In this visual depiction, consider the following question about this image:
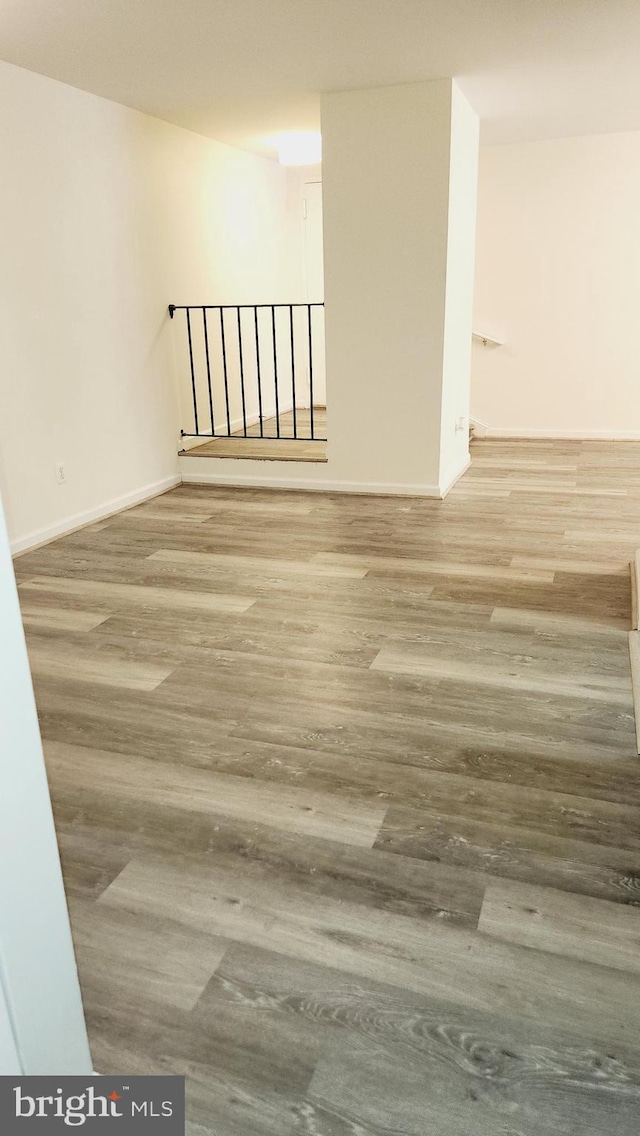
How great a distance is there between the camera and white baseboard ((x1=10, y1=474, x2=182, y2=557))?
4.04 m

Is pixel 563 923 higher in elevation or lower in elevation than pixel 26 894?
lower

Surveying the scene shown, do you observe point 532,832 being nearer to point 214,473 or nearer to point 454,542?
point 454,542

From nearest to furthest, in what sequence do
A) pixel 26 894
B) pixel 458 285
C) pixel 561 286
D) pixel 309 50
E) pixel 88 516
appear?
pixel 26 894
pixel 309 50
pixel 88 516
pixel 458 285
pixel 561 286

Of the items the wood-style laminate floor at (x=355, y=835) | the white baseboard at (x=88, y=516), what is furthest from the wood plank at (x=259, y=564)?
the white baseboard at (x=88, y=516)

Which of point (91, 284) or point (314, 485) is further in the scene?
point (314, 485)

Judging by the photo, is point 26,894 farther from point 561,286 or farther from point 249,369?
point 561,286

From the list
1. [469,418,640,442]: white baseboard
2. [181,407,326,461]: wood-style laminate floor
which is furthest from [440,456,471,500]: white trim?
[469,418,640,442]: white baseboard

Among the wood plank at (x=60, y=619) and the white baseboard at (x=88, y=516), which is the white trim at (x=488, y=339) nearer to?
the white baseboard at (x=88, y=516)

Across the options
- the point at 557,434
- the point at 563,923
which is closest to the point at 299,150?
the point at 557,434

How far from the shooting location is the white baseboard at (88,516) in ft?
13.2

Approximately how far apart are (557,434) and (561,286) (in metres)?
1.18

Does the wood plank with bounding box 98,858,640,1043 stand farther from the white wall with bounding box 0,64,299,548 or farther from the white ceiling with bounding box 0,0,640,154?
the white ceiling with bounding box 0,0,640,154

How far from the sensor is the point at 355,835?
183cm

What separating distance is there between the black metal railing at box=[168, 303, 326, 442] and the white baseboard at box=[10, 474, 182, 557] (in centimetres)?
50
